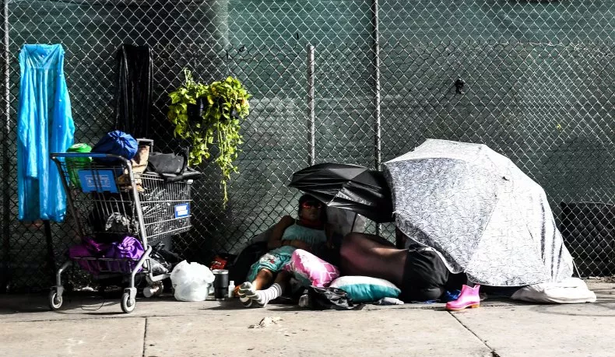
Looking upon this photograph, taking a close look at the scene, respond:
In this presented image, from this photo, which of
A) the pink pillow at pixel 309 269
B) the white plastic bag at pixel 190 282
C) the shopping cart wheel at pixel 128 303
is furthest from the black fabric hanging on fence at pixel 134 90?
the pink pillow at pixel 309 269

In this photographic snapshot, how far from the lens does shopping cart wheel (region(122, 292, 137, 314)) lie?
264 inches

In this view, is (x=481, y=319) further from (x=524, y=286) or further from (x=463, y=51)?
(x=463, y=51)

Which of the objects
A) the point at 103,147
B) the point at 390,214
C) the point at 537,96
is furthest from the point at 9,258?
the point at 537,96

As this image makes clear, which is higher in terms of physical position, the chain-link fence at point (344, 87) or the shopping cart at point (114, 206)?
the chain-link fence at point (344, 87)

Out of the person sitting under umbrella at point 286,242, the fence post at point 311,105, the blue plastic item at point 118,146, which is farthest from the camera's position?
the fence post at point 311,105

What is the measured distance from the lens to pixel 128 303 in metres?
6.75

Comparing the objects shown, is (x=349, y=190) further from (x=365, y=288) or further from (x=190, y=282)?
(x=190, y=282)

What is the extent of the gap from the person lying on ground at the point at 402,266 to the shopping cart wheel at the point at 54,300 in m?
2.39

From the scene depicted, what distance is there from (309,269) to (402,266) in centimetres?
77

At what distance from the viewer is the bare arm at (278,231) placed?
7684 millimetres

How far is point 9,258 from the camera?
26.0ft

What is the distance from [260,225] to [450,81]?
7.91ft

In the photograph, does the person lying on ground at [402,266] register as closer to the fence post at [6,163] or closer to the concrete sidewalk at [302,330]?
the concrete sidewalk at [302,330]

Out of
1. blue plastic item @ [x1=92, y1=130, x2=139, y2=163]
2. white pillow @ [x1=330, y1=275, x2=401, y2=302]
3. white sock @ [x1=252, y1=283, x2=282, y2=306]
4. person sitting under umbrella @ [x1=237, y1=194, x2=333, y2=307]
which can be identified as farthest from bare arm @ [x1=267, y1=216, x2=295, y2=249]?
blue plastic item @ [x1=92, y1=130, x2=139, y2=163]
